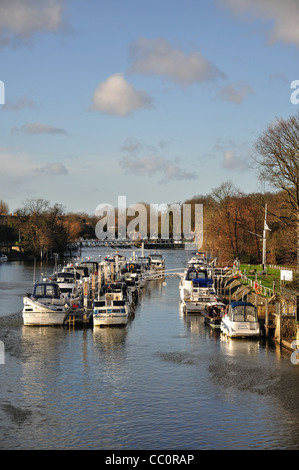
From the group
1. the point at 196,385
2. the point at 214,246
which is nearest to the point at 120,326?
the point at 196,385

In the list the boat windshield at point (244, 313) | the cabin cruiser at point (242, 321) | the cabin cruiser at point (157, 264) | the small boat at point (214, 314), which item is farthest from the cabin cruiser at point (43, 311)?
the cabin cruiser at point (157, 264)

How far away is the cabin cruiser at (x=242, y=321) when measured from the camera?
46.2 metres

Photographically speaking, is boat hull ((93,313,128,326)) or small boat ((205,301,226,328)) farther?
small boat ((205,301,226,328))

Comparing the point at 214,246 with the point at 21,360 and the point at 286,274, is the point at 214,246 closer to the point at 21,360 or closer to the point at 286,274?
the point at 286,274

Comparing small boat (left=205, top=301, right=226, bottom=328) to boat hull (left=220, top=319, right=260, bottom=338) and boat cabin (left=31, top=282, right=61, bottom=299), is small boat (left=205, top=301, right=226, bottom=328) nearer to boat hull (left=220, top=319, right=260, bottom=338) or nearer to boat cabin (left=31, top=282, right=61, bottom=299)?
boat hull (left=220, top=319, right=260, bottom=338)

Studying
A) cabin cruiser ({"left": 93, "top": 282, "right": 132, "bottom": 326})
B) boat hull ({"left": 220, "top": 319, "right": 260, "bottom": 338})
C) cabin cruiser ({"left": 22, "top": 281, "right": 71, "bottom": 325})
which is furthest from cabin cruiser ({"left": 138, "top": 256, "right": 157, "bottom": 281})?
boat hull ({"left": 220, "top": 319, "right": 260, "bottom": 338})

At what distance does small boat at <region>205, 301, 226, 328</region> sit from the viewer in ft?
171

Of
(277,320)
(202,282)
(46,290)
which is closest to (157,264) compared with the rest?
(202,282)

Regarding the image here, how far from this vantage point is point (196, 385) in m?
34.8

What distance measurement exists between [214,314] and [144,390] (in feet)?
70.4

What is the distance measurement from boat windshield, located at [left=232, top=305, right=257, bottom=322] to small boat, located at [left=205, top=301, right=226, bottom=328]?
4.71 meters

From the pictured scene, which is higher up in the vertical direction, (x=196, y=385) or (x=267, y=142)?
(x=267, y=142)

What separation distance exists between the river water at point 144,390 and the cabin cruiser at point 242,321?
2.11ft

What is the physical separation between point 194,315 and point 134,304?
10.5 metres
